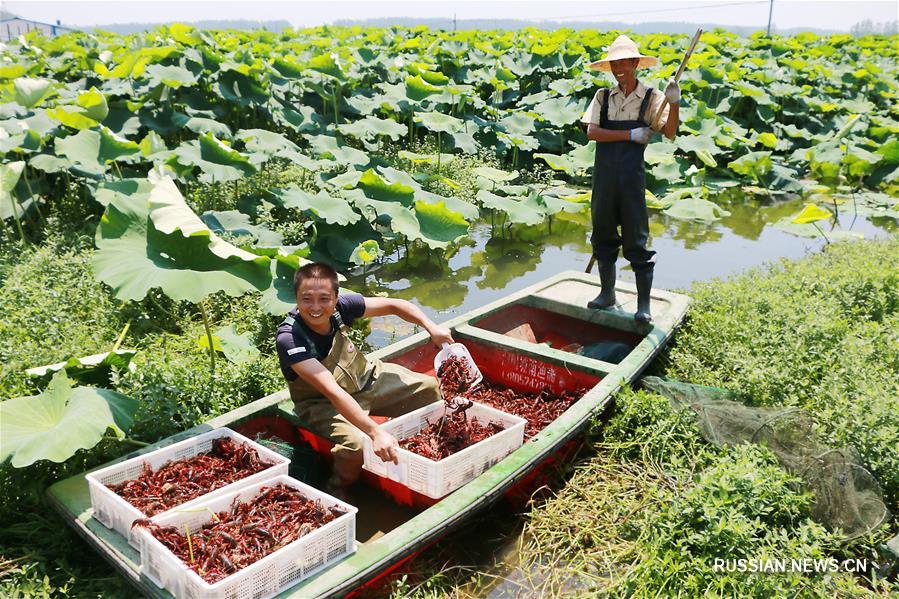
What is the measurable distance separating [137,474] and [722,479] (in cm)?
256

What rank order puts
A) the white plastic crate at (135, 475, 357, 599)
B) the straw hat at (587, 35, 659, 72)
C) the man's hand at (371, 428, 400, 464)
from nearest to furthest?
the white plastic crate at (135, 475, 357, 599) → the man's hand at (371, 428, 400, 464) → the straw hat at (587, 35, 659, 72)

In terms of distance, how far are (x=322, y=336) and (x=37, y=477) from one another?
4.72 ft

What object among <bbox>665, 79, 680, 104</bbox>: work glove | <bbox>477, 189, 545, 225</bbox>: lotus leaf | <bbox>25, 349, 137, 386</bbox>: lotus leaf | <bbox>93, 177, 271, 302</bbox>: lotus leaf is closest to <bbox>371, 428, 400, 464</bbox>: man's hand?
<bbox>93, 177, 271, 302</bbox>: lotus leaf

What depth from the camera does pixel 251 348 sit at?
4938 mm

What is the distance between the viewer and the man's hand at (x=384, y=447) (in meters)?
3.15

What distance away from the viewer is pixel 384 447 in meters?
3.15

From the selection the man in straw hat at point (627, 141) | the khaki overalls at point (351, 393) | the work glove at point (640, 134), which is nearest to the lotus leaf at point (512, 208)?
the man in straw hat at point (627, 141)

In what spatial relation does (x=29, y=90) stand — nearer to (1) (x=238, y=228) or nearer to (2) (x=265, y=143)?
(2) (x=265, y=143)

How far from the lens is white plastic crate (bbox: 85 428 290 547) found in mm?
2766

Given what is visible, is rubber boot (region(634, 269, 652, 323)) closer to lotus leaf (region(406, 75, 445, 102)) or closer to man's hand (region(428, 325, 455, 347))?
man's hand (region(428, 325, 455, 347))

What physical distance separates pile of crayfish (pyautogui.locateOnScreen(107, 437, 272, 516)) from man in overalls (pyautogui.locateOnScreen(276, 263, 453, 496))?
37cm

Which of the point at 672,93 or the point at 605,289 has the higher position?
the point at 672,93

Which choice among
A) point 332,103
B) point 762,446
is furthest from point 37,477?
point 332,103

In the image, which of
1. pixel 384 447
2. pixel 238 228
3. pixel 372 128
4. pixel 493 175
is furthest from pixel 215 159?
pixel 384 447
